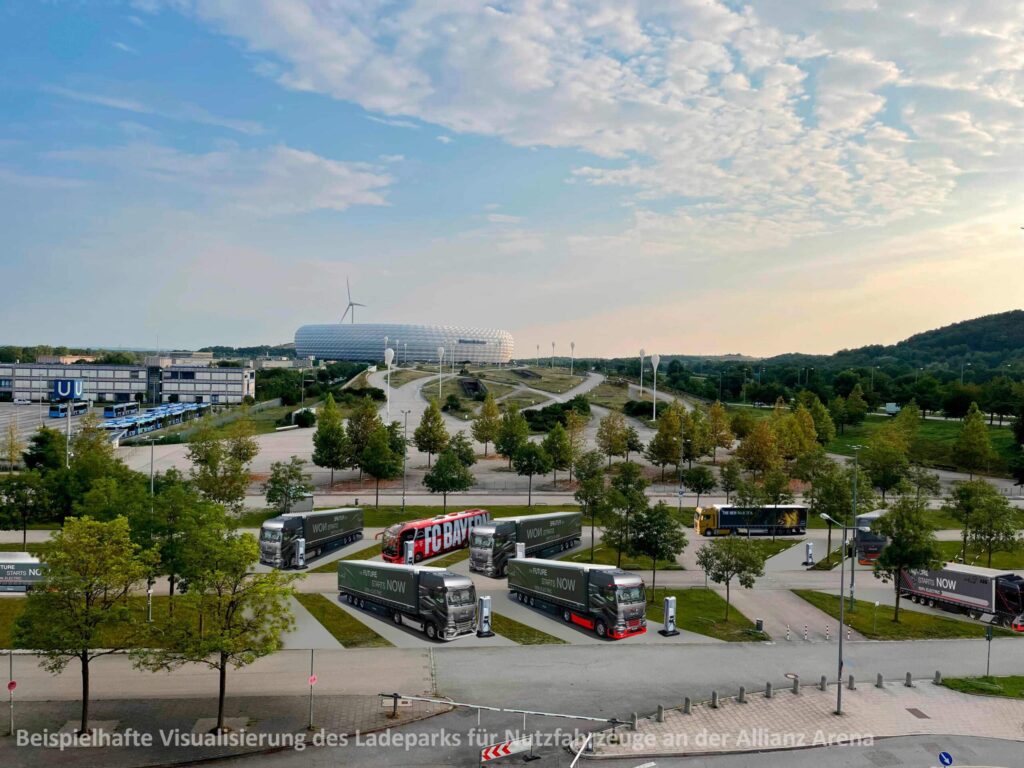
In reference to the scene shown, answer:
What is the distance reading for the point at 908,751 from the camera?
20656mm

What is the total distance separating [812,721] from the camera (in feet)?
73.4

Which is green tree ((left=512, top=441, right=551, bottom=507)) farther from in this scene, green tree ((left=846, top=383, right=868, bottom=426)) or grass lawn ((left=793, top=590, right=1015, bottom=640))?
green tree ((left=846, top=383, right=868, bottom=426))

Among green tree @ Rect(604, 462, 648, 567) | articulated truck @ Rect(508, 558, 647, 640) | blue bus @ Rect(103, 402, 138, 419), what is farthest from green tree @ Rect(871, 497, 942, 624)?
blue bus @ Rect(103, 402, 138, 419)

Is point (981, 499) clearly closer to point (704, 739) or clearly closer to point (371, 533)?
point (704, 739)

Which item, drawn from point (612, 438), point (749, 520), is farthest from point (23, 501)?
point (612, 438)

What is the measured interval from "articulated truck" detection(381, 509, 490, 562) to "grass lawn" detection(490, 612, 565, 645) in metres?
8.81

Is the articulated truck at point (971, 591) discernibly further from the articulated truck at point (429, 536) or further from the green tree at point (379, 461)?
the green tree at point (379, 461)

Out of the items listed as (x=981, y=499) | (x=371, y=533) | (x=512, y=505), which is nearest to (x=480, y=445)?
(x=512, y=505)

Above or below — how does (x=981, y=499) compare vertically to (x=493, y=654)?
above

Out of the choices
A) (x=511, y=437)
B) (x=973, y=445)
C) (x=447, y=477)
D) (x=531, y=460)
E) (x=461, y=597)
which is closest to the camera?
(x=461, y=597)

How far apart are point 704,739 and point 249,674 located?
15354 millimetres

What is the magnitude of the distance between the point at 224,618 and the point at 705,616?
69.1ft

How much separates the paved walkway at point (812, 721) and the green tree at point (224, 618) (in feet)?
33.7

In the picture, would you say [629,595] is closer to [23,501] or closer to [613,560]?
[613,560]
